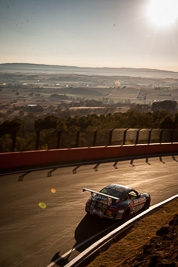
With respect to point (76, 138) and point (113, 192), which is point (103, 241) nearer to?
point (113, 192)

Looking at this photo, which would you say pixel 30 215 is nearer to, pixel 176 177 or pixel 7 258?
pixel 7 258

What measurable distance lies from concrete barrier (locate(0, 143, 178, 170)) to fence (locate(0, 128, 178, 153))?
1.93 ft

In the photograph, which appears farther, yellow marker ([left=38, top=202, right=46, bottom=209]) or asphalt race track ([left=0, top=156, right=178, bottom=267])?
yellow marker ([left=38, top=202, right=46, bottom=209])

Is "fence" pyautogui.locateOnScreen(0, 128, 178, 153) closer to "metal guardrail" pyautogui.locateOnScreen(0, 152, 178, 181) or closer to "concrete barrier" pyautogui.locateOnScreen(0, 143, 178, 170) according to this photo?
"concrete barrier" pyautogui.locateOnScreen(0, 143, 178, 170)

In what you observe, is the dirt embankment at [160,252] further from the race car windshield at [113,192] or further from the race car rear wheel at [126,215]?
the race car windshield at [113,192]

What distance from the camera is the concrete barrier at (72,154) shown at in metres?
16.5

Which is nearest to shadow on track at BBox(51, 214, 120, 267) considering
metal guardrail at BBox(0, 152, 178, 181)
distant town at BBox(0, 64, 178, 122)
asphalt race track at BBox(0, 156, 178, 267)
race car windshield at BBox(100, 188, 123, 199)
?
asphalt race track at BBox(0, 156, 178, 267)

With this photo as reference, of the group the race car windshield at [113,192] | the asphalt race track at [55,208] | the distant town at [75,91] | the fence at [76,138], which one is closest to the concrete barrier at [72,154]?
the fence at [76,138]

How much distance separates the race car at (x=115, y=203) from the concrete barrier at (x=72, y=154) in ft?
24.9

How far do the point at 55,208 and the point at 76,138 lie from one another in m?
9.55

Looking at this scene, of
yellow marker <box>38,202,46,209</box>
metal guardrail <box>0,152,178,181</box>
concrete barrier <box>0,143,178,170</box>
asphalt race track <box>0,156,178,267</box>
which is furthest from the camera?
concrete barrier <box>0,143,178,170</box>

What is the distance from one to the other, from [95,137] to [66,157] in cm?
329

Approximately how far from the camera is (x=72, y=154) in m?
19.3

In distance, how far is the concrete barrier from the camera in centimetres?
1647
